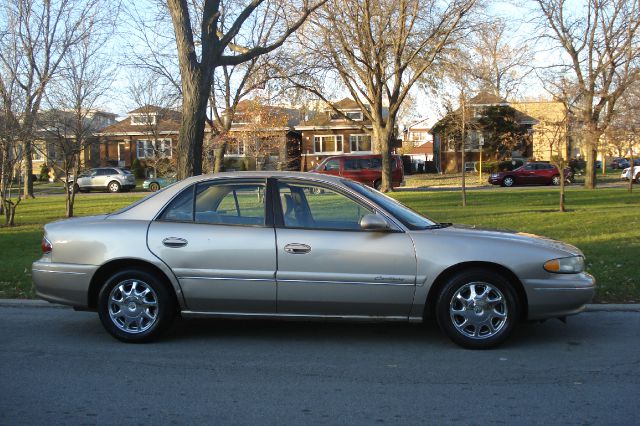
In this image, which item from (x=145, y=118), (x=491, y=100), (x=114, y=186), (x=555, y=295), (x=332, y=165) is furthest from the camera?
(x=491, y=100)

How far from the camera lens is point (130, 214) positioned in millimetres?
5957

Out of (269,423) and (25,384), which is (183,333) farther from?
(269,423)

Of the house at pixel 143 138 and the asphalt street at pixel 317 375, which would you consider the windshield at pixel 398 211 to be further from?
the house at pixel 143 138

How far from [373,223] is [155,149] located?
36.3m

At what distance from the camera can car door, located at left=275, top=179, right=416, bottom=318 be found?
546 cm

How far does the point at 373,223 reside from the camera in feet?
18.0

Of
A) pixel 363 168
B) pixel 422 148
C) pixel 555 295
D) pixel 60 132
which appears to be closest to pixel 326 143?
pixel 363 168

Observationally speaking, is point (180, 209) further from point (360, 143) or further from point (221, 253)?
point (360, 143)

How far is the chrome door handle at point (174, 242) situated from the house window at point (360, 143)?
4967cm

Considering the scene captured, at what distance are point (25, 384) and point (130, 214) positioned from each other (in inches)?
70.2

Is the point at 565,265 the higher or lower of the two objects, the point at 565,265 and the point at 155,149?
the lower

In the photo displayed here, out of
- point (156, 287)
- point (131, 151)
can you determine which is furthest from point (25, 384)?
point (131, 151)

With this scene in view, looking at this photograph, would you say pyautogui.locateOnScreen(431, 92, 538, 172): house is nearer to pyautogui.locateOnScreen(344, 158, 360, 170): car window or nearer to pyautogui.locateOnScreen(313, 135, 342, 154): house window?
pyautogui.locateOnScreen(313, 135, 342, 154): house window

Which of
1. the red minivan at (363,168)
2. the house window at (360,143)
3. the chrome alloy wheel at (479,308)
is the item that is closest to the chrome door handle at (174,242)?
the chrome alloy wheel at (479,308)
